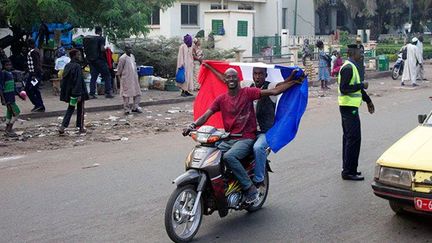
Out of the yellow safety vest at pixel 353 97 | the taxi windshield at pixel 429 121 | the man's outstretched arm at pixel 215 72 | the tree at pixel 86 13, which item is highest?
the tree at pixel 86 13

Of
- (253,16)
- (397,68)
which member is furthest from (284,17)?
(397,68)

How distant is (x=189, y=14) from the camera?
1499 inches

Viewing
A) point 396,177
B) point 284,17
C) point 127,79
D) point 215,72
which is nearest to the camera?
point 396,177

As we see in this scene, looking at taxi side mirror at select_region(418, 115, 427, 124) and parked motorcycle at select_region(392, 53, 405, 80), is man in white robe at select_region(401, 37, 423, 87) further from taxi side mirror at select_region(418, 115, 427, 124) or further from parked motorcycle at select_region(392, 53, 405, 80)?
taxi side mirror at select_region(418, 115, 427, 124)

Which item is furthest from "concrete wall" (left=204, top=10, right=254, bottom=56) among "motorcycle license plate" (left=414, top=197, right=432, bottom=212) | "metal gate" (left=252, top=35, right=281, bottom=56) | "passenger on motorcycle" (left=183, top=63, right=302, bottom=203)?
"motorcycle license plate" (left=414, top=197, right=432, bottom=212)

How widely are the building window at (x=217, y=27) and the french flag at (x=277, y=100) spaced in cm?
1977

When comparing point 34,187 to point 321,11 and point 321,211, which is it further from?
point 321,11

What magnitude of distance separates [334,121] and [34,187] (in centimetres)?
804

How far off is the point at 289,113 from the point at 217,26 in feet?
68.1

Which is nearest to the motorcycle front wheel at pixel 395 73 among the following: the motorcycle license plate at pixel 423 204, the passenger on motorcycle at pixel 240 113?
the passenger on motorcycle at pixel 240 113

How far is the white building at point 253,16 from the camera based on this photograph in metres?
36.8

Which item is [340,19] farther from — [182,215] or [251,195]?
[182,215]

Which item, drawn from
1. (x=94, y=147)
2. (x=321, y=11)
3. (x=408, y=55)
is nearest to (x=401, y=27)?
(x=321, y=11)

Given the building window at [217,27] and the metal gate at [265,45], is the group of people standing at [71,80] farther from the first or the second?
the metal gate at [265,45]
